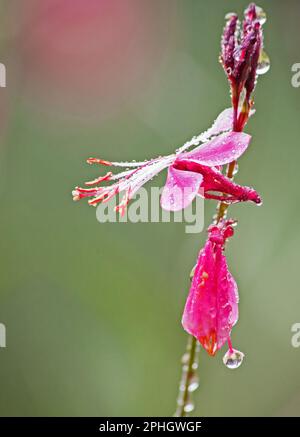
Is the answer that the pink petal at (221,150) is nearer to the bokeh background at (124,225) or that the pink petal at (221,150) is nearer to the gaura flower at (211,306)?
the gaura flower at (211,306)

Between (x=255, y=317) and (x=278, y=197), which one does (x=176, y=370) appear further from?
(x=278, y=197)

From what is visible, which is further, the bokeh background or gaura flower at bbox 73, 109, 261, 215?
the bokeh background

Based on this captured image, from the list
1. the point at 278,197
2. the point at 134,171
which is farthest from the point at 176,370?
the point at 134,171

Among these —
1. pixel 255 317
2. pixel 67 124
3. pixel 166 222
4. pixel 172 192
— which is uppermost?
pixel 67 124

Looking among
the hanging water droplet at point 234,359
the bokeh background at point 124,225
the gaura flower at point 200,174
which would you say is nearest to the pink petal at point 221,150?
the gaura flower at point 200,174

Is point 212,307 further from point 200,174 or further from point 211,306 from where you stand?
point 200,174

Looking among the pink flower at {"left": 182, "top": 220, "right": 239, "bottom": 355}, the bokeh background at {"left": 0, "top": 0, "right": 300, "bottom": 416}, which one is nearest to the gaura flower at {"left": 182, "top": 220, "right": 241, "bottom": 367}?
the pink flower at {"left": 182, "top": 220, "right": 239, "bottom": 355}

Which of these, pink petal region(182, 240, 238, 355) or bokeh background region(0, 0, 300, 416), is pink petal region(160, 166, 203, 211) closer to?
pink petal region(182, 240, 238, 355)
